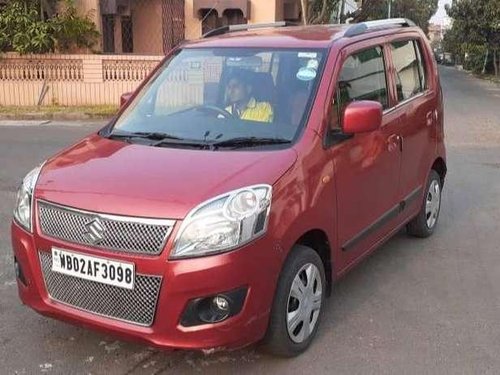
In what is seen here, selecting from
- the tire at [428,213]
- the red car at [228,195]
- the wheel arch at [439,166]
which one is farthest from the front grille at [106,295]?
the wheel arch at [439,166]

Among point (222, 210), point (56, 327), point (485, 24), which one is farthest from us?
point (485, 24)

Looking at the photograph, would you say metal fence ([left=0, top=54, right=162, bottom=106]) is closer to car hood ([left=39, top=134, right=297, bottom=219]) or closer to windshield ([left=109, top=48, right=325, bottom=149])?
windshield ([left=109, top=48, right=325, bottom=149])

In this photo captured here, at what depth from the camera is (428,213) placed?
230 inches

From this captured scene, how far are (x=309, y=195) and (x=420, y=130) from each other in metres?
2.02

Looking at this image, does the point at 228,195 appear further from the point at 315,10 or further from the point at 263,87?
the point at 315,10

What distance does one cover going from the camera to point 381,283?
15.9ft

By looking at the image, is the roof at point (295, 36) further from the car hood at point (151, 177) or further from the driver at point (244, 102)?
the car hood at point (151, 177)

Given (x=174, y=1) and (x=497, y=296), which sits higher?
(x=174, y=1)

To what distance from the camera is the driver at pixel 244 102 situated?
13.2 feet

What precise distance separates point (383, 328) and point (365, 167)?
1.02 metres

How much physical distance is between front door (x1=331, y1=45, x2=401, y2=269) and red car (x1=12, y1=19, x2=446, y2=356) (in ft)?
0.05

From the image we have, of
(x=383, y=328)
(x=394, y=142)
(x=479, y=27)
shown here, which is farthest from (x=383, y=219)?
(x=479, y=27)

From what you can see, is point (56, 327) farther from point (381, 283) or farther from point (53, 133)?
point (53, 133)

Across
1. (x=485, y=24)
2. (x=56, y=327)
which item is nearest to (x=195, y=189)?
(x=56, y=327)
